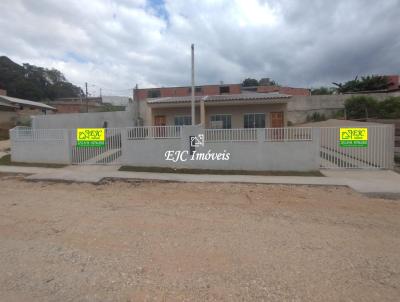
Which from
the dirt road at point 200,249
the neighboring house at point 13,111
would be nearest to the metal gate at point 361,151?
the dirt road at point 200,249

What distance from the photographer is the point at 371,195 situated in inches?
300

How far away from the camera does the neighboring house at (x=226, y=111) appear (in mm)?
16938

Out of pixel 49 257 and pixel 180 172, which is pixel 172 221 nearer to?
pixel 49 257

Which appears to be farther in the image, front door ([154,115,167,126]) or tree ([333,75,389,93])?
tree ([333,75,389,93])

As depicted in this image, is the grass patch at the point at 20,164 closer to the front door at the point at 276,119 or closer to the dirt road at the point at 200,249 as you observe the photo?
the dirt road at the point at 200,249

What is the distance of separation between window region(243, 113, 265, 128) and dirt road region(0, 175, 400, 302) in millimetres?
11047

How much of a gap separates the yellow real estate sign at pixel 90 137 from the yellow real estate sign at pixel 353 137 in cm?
1055

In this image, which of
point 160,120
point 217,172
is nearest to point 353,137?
point 217,172

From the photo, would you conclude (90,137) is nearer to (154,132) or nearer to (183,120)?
(154,132)

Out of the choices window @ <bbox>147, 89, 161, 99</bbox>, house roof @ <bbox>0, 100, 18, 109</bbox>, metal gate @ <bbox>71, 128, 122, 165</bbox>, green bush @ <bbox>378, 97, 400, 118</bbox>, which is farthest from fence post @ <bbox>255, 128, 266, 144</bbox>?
window @ <bbox>147, 89, 161, 99</bbox>

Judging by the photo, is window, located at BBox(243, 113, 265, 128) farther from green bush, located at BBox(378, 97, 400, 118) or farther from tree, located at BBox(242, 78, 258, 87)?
tree, located at BBox(242, 78, 258, 87)

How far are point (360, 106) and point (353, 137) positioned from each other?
66.2ft

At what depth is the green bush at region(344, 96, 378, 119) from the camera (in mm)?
26752

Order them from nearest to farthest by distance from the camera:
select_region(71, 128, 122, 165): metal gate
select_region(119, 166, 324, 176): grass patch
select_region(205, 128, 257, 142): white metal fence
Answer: select_region(119, 166, 324, 176): grass patch, select_region(205, 128, 257, 142): white metal fence, select_region(71, 128, 122, 165): metal gate
